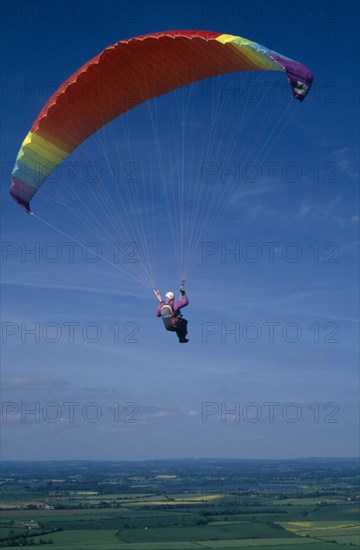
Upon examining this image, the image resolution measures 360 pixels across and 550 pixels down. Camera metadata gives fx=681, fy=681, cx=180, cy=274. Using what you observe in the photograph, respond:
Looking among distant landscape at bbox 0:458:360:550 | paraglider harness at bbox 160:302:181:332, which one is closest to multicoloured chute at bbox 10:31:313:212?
paraglider harness at bbox 160:302:181:332

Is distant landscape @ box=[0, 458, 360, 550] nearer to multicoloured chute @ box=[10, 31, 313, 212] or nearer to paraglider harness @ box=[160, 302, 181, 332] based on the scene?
paraglider harness @ box=[160, 302, 181, 332]

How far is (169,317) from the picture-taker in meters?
13.5

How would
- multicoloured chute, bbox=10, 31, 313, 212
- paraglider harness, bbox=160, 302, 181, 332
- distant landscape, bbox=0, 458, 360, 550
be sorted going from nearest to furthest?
1. multicoloured chute, bbox=10, 31, 313, 212
2. paraglider harness, bbox=160, 302, 181, 332
3. distant landscape, bbox=0, 458, 360, 550

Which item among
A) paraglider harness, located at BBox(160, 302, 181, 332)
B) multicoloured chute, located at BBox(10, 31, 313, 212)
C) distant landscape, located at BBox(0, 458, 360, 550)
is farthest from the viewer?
distant landscape, located at BBox(0, 458, 360, 550)

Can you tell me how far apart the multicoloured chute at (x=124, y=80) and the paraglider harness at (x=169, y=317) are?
4340 mm

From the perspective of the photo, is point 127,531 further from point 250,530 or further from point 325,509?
point 325,509

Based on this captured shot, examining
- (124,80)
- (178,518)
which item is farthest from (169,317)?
(178,518)

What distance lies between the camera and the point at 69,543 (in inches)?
1662

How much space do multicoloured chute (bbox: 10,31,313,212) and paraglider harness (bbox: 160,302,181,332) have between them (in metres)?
4.34

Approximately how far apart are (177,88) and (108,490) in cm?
8060

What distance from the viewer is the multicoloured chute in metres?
12.4

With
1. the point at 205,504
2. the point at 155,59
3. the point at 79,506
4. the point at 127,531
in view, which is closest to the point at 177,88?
the point at 155,59

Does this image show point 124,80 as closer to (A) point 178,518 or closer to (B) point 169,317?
(B) point 169,317

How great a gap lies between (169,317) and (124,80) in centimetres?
518
